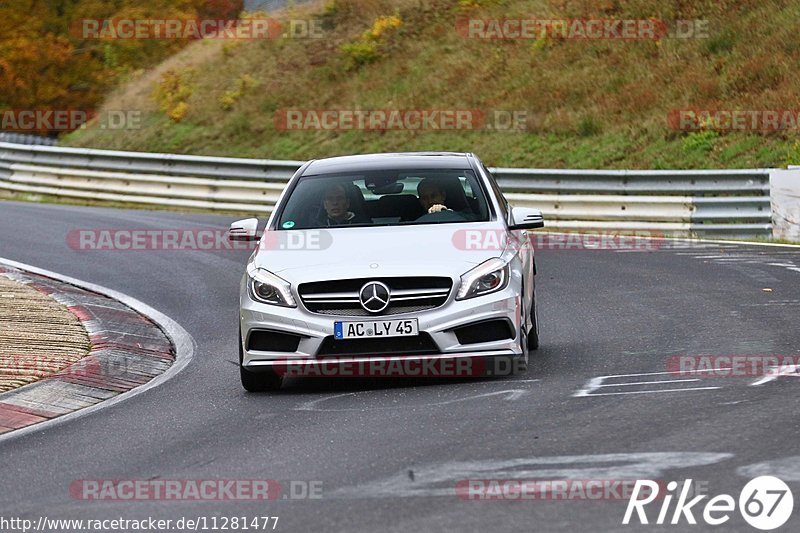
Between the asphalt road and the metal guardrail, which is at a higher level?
the metal guardrail

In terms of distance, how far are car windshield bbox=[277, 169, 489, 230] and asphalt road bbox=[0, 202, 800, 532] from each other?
119 cm

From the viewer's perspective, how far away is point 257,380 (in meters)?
9.66

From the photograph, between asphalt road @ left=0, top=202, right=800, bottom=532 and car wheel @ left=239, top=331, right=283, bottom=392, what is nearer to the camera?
asphalt road @ left=0, top=202, right=800, bottom=532

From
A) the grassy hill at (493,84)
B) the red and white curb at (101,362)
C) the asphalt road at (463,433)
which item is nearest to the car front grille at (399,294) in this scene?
the asphalt road at (463,433)

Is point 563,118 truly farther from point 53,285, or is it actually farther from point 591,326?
point 591,326

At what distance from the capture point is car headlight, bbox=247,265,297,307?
9.30 metres

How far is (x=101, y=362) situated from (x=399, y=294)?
3.06 metres

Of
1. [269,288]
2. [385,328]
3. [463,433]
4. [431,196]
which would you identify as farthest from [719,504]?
[431,196]

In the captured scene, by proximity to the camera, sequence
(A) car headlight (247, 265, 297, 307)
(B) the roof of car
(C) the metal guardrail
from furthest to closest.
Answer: (C) the metal guardrail
(B) the roof of car
(A) car headlight (247, 265, 297, 307)

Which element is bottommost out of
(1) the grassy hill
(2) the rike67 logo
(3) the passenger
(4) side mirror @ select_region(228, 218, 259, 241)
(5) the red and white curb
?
(2) the rike67 logo

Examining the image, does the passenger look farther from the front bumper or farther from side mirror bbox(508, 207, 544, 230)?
the front bumper

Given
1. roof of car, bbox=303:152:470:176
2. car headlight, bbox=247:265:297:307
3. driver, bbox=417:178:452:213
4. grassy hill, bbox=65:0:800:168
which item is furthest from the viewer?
grassy hill, bbox=65:0:800:168

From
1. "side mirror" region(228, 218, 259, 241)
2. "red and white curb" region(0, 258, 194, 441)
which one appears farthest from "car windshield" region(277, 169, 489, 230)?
"red and white curb" region(0, 258, 194, 441)

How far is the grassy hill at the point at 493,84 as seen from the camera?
1094 inches
